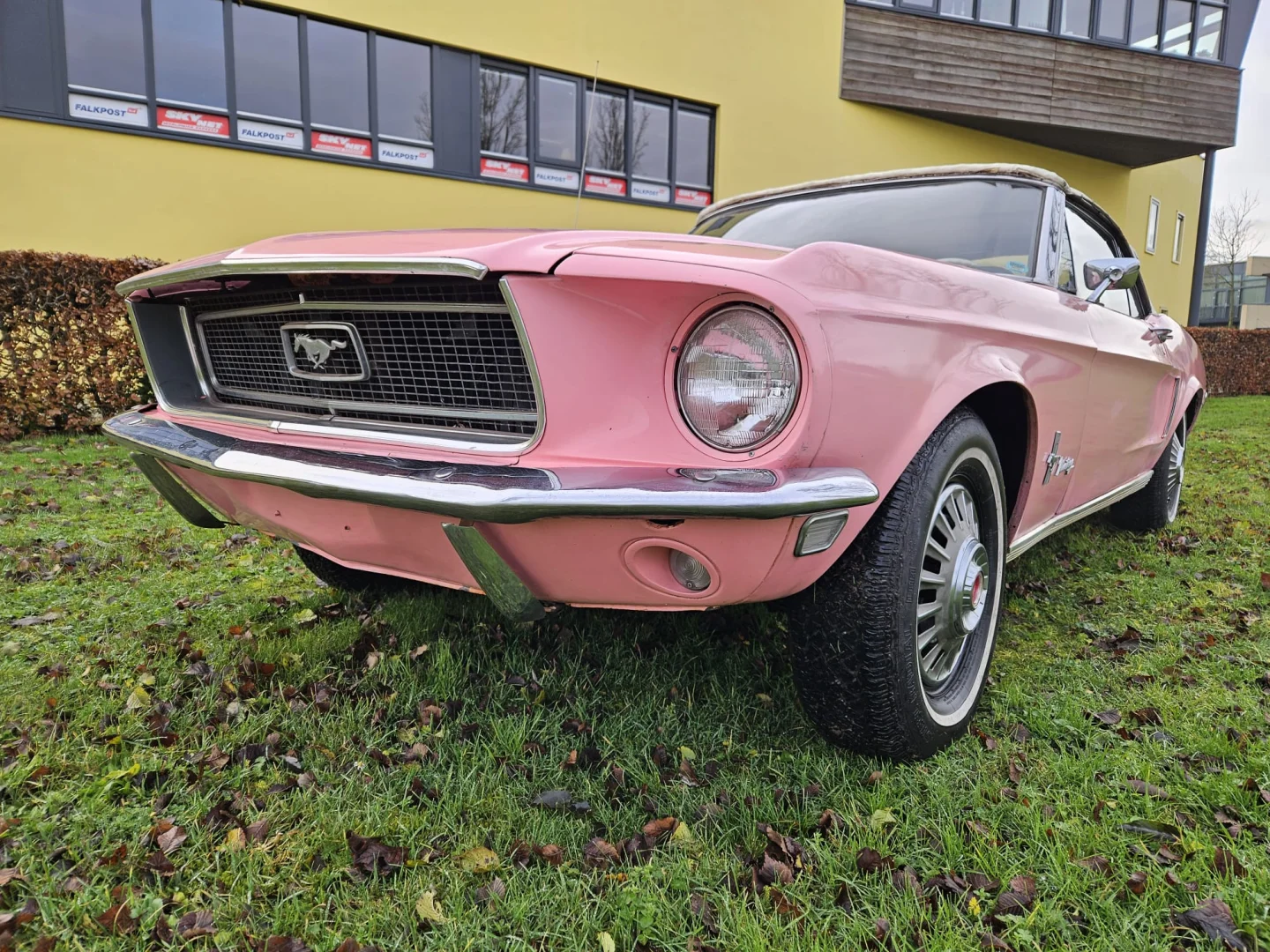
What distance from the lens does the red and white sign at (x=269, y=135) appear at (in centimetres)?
802

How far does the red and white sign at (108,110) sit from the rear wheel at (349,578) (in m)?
6.84

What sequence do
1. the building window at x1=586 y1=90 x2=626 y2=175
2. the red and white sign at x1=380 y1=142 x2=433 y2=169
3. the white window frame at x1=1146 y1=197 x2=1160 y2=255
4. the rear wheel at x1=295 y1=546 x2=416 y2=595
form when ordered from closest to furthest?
the rear wheel at x1=295 y1=546 x2=416 y2=595 → the red and white sign at x1=380 y1=142 x2=433 y2=169 → the building window at x1=586 y1=90 x2=626 y2=175 → the white window frame at x1=1146 y1=197 x2=1160 y2=255

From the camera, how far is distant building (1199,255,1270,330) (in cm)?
3412

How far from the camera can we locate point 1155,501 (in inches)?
161

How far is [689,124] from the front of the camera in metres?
10.6

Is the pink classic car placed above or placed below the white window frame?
below

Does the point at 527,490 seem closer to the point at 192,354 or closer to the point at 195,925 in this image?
the point at 195,925

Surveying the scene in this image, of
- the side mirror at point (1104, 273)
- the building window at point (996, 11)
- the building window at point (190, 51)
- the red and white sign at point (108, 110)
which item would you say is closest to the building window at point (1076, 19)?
the building window at point (996, 11)

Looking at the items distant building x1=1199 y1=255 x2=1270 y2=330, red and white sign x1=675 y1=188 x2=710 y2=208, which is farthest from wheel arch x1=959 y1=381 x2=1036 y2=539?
distant building x1=1199 y1=255 x2=1270 y2=330

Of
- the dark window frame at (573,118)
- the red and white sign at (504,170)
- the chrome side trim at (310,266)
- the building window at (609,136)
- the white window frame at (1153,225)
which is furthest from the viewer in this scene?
the white window frame at (1153,225)

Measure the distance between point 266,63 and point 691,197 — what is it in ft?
17.4

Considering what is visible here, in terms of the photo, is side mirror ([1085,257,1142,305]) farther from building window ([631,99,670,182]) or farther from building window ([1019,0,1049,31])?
building window ([1019,0,1049,31])

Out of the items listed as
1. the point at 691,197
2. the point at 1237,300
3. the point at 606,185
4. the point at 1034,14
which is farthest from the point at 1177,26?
the point at 1237,300

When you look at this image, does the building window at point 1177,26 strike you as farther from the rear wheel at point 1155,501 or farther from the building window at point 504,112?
the rear wheel at point 1155,501
